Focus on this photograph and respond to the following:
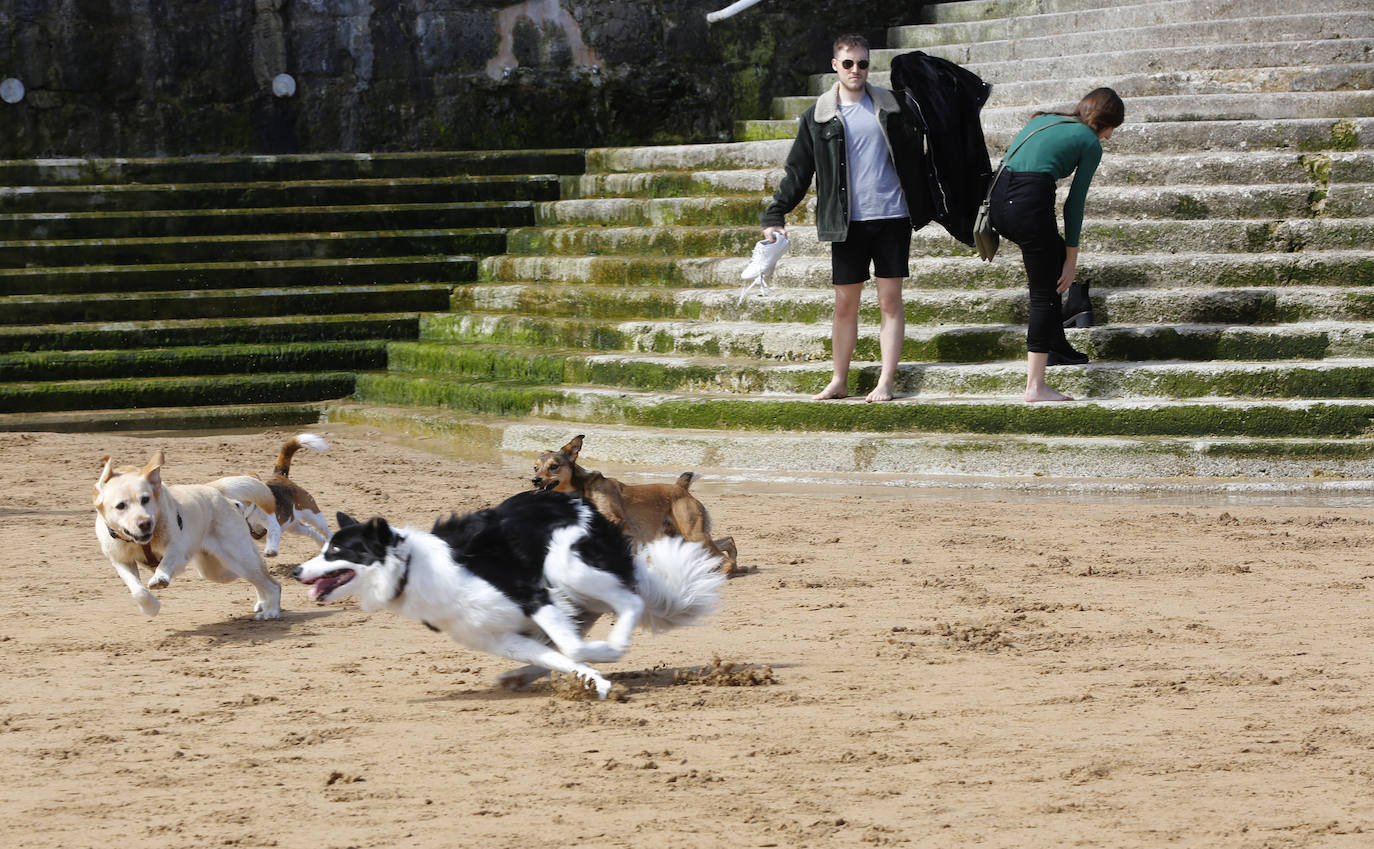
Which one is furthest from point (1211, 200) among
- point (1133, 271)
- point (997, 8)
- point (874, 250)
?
point (997, 8)

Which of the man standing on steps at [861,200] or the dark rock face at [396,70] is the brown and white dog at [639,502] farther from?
the dark rock face at [396,70]

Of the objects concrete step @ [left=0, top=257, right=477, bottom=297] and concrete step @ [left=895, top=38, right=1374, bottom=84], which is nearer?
concrete step @ [left=895, top=38, right=1374, bottom=84]

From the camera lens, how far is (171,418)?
1308cm

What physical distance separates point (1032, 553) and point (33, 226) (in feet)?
34.8

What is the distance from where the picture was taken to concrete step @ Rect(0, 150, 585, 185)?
583 inches

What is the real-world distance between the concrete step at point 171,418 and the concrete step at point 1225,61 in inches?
222

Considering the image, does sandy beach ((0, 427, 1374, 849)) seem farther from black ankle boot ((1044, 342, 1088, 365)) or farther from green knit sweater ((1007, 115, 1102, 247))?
green knit sweater ((1007, 115, 1102, 247))

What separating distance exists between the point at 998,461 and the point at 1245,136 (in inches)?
153

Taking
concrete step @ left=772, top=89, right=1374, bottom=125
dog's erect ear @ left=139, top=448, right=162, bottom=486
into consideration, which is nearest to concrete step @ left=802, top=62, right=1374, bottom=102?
concrete step @ left=772, top=89, right=1374, bottom=125

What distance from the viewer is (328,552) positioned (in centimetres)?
504

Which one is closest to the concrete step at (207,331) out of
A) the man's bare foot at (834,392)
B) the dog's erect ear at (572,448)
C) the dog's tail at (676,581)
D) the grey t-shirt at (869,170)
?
the man's bare foot at (834,392)

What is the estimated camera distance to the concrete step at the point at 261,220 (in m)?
14.5

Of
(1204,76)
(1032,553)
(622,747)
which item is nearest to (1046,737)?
(622,747)

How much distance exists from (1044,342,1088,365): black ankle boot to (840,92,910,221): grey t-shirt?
1317 millimetres
